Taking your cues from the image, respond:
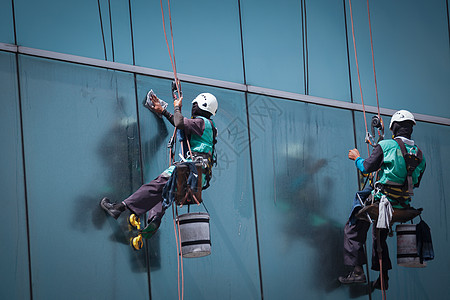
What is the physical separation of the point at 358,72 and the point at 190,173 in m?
2.83

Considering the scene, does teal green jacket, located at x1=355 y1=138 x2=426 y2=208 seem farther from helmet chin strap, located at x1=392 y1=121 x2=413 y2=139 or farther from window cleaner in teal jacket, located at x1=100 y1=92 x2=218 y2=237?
window cleaner in teal jacket, located at x1=100 y1=92 x2=218 y2=237

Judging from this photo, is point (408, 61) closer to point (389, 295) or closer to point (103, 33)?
point (389, 295)

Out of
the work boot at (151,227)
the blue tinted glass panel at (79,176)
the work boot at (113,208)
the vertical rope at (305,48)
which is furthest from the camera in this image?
the vertical rope at (305,48)

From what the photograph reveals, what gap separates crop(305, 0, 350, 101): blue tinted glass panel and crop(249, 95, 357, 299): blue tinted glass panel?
0.23 meters

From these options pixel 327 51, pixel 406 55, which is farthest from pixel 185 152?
pixel 406 55

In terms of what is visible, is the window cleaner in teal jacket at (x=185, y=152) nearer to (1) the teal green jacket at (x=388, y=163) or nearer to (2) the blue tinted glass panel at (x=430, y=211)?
(1) the teal green jacket at (x=388, y=163)

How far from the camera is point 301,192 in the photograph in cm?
674

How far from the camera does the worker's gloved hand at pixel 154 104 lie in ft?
19.0

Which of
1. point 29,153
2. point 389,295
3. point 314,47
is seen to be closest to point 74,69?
point 29,153

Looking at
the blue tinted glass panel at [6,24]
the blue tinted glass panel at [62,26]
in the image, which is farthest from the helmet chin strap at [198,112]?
the blue tinted glass panel at [6,24]

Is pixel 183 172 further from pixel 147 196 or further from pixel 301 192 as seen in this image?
pixel 301 192

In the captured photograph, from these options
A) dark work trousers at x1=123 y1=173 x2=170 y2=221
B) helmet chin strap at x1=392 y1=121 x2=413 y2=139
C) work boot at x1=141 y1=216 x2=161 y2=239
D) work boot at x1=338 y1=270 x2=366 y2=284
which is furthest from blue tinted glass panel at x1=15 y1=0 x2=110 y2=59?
work boot at x1=338 y1=270 x2=366 y2=284

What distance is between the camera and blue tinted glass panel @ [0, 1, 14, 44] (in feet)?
17.5

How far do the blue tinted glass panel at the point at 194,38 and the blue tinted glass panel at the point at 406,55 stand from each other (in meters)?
1.51
